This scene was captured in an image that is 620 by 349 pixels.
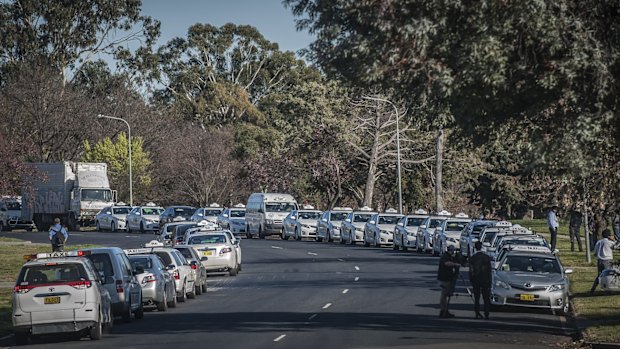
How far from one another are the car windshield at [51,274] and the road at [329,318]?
4.26ft

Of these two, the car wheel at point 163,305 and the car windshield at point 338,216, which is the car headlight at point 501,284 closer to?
the car wheel at point 163,305

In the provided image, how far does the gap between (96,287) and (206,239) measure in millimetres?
18586

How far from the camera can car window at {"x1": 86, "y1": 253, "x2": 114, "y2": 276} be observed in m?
26.5

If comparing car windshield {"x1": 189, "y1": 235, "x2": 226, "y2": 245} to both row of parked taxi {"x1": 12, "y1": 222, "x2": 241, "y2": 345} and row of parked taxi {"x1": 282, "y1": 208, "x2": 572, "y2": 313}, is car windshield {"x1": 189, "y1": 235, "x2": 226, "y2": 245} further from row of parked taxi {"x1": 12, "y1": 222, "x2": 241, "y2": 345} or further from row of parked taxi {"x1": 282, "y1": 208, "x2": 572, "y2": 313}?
row of parked taxi {"x1": 282, "y1": 208, "x2": 572, "y2": 313}

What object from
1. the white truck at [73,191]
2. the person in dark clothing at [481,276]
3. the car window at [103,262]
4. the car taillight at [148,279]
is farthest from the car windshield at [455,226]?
the white truck at [73,191]

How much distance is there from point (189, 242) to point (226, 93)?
204 feet

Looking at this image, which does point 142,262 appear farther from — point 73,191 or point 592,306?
point 73,191

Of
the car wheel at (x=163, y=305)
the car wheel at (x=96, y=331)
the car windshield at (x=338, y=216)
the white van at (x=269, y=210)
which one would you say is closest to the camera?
the car wheel at (x=96, y=331)

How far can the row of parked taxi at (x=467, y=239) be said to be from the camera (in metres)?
28.4

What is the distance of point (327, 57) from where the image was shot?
18.4 m

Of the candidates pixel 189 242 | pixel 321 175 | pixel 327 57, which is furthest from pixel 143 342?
pixel 321 175

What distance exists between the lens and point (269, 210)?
68.8 m

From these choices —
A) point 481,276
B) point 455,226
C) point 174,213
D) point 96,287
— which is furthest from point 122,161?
point 96,287

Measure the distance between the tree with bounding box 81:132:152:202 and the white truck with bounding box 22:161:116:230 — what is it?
14.4 m
